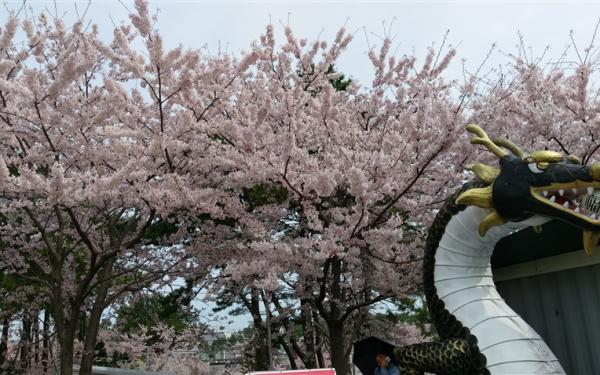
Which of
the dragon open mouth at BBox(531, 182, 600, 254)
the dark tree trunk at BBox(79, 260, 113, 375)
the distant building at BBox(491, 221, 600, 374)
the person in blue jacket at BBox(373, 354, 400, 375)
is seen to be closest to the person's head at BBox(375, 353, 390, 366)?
the person in blue jacket at BBox(373, 354, 400, 375)

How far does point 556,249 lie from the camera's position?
4605 millimetres

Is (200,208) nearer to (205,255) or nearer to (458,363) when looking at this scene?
(205,255)

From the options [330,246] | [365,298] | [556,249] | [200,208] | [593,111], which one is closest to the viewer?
[556,249]

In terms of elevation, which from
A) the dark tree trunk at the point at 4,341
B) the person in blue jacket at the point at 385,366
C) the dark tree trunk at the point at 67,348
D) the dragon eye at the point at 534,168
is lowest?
the person in blue jacket at the point at 385,366

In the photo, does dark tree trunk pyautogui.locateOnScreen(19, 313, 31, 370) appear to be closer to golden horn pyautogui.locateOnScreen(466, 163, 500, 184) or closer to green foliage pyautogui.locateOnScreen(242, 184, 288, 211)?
green foliage pyautogui.locateOnScreen(242, 184, 288, 211)

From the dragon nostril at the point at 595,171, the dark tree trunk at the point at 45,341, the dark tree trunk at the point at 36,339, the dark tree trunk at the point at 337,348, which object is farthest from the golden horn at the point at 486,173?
the dark tree trunk at the point at 36,339

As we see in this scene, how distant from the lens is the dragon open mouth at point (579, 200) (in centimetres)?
364

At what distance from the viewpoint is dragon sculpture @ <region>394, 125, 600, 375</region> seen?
3.80m

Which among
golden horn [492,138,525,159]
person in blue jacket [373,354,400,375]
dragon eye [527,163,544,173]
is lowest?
person in blue jacket [373,354,400,375]

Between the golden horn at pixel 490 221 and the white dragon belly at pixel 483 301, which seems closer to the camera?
the white dragon belly at pixel 483 301

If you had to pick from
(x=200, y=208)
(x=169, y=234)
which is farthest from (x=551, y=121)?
(x=169, y=234)

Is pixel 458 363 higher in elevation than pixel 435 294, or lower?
lower

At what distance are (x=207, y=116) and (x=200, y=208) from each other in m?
1.22

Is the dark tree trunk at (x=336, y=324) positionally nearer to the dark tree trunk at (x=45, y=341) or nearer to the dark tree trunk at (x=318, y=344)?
the dark tree trunk at (x=318, y=344)
